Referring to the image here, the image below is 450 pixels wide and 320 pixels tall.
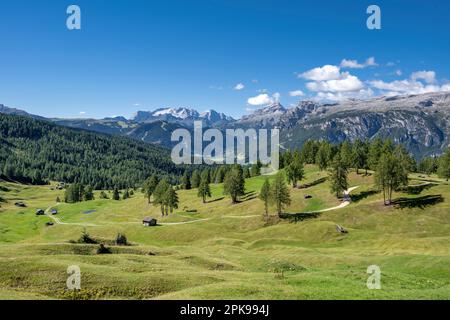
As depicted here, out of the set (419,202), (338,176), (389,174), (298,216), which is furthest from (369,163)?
(298,216)

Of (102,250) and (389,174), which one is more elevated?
(389,174)

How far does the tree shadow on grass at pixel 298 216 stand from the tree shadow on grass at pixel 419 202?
21984mm

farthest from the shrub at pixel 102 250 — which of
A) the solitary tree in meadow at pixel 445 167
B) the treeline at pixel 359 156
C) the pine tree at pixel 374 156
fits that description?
the solitary tree in meadow at pixel 445 167

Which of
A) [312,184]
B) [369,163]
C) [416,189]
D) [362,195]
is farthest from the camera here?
[312,184]

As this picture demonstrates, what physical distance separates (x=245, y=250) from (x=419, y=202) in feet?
174

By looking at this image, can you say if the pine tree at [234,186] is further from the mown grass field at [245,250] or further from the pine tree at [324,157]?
the pine tree at [324,157]

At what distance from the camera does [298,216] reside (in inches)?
4601

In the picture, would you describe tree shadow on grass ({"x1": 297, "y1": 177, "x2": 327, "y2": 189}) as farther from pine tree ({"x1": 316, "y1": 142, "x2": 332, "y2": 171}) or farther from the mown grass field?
pine tree ({"x1": 316, "y1": 142, "x2": 332, "y2": 171})

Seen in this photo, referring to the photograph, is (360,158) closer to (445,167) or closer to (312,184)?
(312,184)

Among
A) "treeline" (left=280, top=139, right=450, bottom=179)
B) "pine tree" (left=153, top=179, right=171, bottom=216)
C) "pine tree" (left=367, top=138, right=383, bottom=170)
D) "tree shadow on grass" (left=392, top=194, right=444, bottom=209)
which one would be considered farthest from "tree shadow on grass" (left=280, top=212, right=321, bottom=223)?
"pine tree" (left=153, top=179, right=171, bottom=216)

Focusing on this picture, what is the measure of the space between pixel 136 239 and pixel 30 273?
79000 millimetres

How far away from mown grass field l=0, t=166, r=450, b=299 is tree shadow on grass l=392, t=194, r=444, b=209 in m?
0.48

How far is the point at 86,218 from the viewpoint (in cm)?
16438
